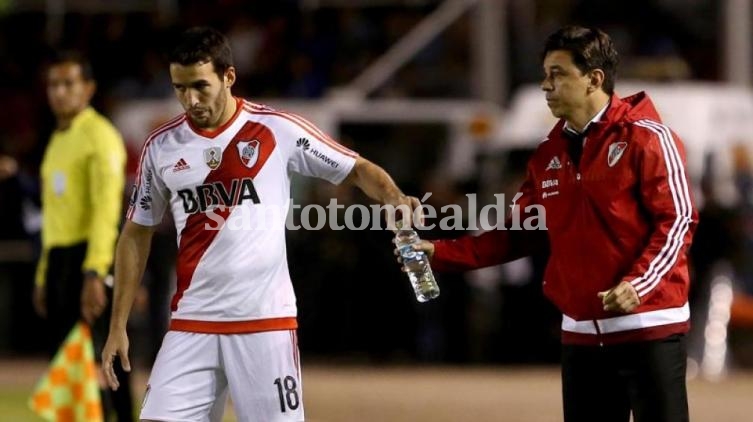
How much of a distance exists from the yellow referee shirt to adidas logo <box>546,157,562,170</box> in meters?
3.64

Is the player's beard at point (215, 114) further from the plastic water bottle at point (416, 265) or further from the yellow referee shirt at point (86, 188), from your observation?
the yellow referee shirt at point (86, 188)

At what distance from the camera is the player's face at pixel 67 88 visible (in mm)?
11219

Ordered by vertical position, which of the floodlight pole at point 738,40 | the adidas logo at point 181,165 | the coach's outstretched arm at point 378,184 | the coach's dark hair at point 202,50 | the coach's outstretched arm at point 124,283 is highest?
the floodlight pole at point 738,40

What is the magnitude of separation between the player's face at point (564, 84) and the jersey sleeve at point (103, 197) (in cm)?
377

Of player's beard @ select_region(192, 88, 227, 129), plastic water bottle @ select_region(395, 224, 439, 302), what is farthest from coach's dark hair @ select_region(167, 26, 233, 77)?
plastic water bottle @ select_region(395, 224, 439, 302)

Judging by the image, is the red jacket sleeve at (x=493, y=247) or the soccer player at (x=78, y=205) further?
the soccer player at (x=78, y=205)

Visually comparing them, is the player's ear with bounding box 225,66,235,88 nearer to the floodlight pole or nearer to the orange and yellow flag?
the orange and yellow flag

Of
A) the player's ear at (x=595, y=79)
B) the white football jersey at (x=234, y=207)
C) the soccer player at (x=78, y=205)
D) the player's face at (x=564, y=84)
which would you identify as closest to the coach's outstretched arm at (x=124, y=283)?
the white football jersey at (x=234, y=207)

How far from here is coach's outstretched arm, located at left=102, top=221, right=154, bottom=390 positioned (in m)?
8.42

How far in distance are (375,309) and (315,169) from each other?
11564 millimetres

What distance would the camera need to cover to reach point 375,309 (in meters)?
19.9

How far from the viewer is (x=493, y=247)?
8.49 m

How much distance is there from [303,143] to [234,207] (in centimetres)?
44

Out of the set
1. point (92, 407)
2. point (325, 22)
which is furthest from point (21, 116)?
point (92, 407)
